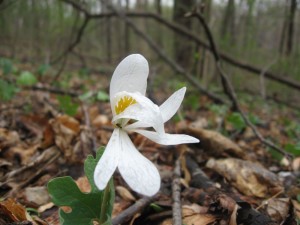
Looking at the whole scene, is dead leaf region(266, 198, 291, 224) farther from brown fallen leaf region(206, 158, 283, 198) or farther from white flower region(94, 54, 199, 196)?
white flower region(94, 54, 199, 196)

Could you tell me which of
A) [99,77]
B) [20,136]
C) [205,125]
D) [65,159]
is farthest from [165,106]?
[99,77]

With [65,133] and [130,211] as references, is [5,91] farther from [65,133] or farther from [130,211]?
[130,211]

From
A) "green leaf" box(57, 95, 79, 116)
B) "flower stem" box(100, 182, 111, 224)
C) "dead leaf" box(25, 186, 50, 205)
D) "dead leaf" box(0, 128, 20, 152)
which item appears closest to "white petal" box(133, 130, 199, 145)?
"flower stem" box(100, 182, 111, 224)

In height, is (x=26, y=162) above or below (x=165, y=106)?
below

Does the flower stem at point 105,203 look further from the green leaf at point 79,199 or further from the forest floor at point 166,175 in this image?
the forest floor at point 166,175

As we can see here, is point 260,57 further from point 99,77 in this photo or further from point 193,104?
point 193,104

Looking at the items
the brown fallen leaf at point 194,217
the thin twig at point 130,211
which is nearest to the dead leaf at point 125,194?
the thin twig at point 130,211
